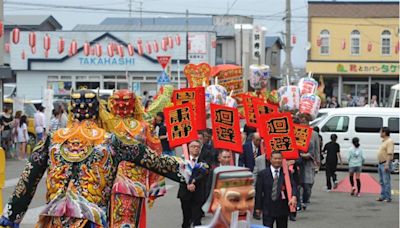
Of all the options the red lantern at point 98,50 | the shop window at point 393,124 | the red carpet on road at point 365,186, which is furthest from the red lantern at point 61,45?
the red carpet on road at point 365,186

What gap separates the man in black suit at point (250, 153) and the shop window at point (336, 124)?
954cm

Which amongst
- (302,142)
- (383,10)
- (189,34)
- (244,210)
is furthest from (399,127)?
(383,10)

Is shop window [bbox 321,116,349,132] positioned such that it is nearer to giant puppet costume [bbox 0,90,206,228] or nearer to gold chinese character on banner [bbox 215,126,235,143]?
gold chinese character on banner [bbox 215,126,235,143]

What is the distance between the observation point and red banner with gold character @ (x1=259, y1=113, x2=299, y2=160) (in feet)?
32.1

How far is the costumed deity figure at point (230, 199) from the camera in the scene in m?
4.29

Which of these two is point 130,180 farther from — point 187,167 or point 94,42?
point 94,42

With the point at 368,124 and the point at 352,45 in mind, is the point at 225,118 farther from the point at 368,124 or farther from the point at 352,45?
the point at 352,45

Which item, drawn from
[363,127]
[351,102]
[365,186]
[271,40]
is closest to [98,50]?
[351,102]

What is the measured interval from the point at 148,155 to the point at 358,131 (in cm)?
1742

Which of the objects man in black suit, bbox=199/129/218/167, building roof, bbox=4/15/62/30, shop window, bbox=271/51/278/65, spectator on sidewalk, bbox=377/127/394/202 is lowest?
spectator on sidewalk, bbox=377/127/394/202

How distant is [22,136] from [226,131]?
49.7 feet

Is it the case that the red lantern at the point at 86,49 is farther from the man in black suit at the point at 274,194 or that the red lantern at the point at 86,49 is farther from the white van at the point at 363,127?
the man in black suit at the point at 274,194

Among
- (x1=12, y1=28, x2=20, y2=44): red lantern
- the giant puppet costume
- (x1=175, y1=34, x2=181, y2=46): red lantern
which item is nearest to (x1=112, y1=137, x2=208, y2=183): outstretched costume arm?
the giant puppet costume

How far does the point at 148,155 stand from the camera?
604 centimetres
